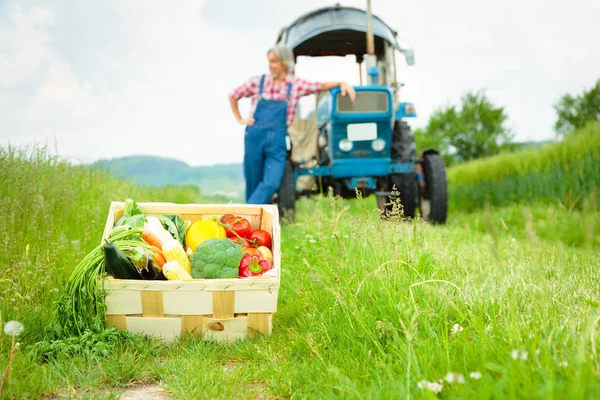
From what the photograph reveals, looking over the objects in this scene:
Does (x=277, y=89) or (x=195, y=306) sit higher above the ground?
(x=277, y=89)

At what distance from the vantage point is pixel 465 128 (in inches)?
1098

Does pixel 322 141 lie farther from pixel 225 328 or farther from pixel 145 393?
pixel 145 393

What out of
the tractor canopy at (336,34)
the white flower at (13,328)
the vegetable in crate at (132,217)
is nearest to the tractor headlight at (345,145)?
the tractor canopy at (336,34)

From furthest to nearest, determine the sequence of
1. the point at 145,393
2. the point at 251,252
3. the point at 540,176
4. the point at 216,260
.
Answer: the point at 540,176
the point at 251,252
the point at 216,260
the point at 145,393

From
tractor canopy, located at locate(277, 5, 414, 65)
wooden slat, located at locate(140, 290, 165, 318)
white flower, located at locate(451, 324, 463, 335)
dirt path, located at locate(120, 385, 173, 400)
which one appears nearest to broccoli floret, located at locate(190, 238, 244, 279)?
wooden slat, located at locate(140, 290, 165, 318)

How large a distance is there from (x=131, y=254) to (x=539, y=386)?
203cm

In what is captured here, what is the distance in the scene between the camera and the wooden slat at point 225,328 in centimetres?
280

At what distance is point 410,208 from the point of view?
6.79m

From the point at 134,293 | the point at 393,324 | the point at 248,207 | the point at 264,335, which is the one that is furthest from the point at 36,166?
the point at 393,324

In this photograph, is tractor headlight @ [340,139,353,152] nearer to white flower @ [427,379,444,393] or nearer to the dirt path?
the dirt path

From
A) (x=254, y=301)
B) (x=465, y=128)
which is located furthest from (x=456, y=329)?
(x=465, y=128)

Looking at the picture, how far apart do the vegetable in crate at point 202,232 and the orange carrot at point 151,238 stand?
25 centimetres

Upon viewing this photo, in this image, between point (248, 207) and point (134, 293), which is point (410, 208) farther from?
point (134, 293)

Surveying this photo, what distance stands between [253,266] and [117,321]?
75 cm
